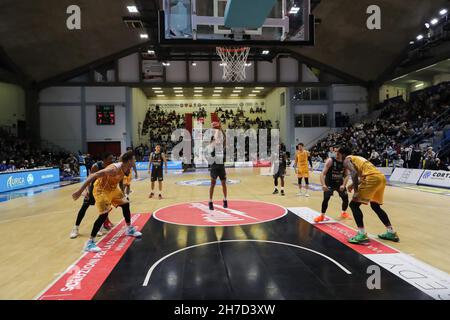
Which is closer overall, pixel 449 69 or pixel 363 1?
pixel 363 1

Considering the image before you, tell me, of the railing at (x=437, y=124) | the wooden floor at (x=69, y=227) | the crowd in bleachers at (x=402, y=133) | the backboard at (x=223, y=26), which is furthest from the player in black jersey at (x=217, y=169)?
the railing at (x=437, y=124)

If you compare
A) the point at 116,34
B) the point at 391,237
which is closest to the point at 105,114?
the point at 116,34

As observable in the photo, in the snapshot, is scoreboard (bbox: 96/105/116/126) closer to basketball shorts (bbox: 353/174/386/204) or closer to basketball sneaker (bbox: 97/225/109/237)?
basketball sneaker (bbox: 97/225/109/237)

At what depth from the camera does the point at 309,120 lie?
3158cm

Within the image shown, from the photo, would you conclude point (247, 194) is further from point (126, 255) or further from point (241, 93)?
point (241, 93)

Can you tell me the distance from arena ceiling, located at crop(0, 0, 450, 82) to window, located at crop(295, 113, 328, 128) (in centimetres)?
502

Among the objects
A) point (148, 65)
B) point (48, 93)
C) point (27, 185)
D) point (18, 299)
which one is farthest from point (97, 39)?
point (18, 299)

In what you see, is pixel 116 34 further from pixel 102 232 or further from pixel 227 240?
pixel 227 240

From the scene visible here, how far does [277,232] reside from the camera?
5969 mm

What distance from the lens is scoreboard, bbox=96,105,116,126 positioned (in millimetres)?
29422

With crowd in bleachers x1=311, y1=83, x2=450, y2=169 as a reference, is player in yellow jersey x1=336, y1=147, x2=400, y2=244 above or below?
below

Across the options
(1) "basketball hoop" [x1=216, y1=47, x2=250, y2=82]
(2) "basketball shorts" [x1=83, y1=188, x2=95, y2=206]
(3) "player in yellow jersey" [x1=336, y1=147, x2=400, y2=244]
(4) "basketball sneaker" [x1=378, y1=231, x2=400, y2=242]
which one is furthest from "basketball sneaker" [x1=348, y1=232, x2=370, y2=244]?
(1) "basketball hoop" [x1=216, y1=47, x2=250, y2=82]

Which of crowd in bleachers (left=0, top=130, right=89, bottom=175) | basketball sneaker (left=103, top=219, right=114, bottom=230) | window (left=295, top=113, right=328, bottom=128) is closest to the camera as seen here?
basketball sneaker (left=103, top=219, right=114, bottom=230)

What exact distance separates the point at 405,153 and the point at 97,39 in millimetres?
22643
